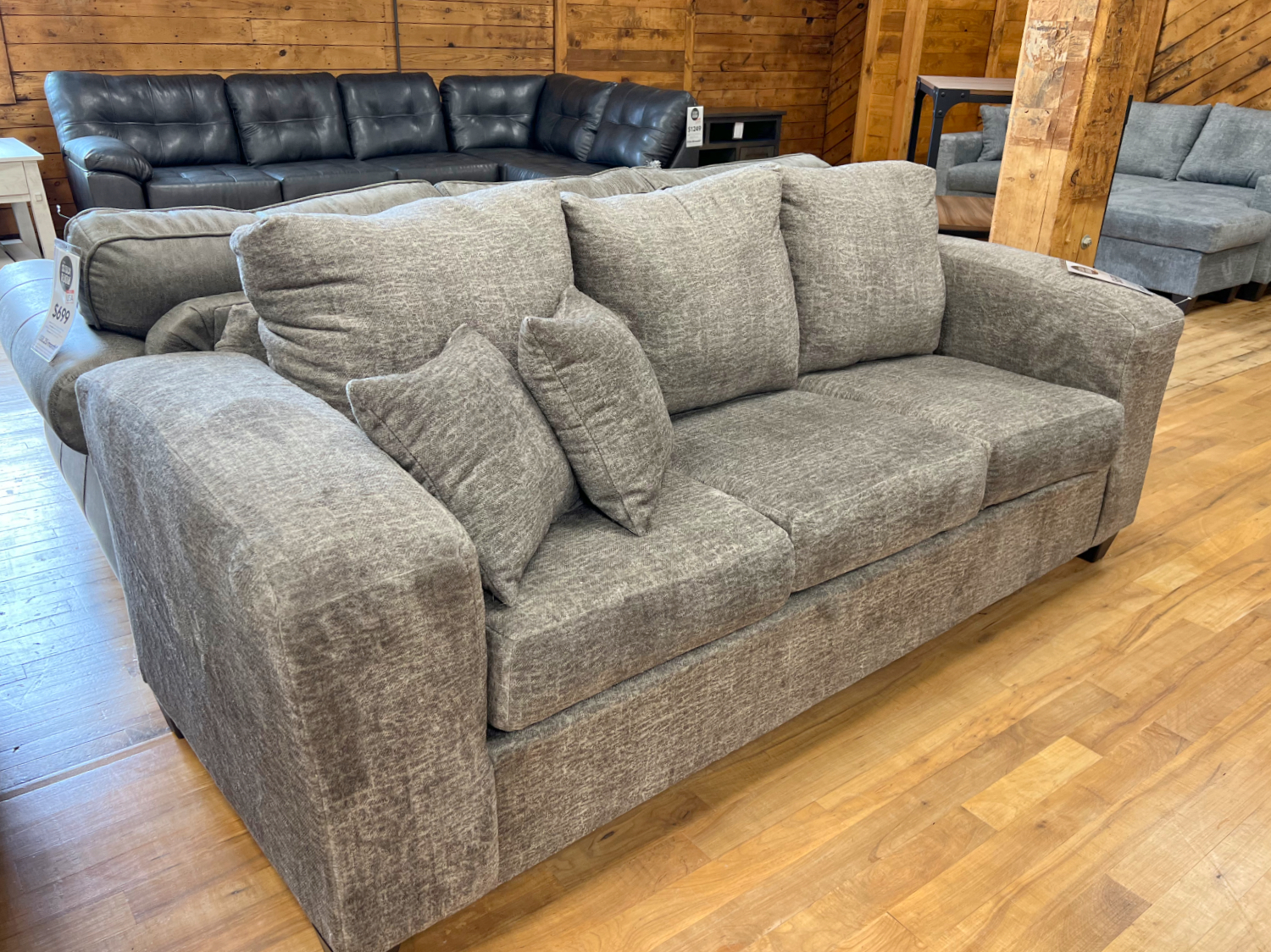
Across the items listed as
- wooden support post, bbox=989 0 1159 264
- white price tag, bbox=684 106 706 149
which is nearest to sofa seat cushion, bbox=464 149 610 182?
white price tag, bbox=684 106 706 149

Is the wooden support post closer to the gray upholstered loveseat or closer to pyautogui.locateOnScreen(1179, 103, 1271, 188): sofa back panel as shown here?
the gray upholstered loveseat

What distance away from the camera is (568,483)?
5.09ft

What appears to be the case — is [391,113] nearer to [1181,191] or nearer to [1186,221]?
[1186,221]

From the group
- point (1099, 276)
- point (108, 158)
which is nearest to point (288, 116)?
point (108, 158)

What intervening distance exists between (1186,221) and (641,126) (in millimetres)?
2548

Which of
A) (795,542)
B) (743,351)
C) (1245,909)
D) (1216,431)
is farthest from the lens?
(1216,431)

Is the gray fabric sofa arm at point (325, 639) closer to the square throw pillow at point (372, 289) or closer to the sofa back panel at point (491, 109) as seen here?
the square throw pillow at point (372, 289)

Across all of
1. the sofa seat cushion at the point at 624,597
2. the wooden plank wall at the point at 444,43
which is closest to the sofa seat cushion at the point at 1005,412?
the sofa seat cushion at the point at 624,597

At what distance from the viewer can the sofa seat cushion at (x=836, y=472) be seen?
166 cm

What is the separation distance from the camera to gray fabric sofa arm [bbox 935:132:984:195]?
529 centimetres

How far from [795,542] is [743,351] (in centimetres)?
57

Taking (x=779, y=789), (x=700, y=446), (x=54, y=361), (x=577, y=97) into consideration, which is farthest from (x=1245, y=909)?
(x=577, y=97)

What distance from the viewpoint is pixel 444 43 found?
570 centimetres

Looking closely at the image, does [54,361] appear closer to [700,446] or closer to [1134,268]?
[700,446]
